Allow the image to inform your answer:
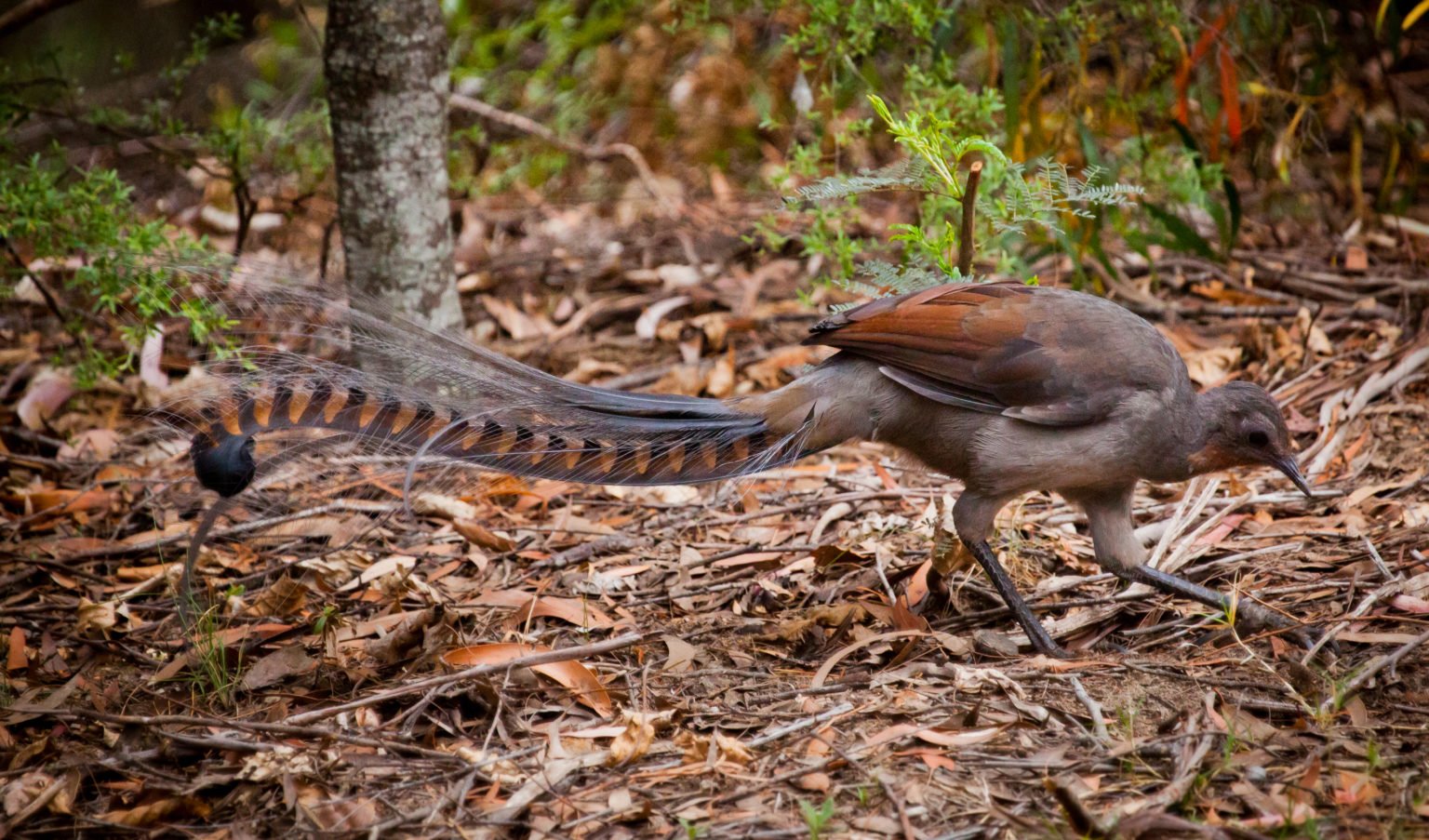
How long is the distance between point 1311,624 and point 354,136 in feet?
11.4

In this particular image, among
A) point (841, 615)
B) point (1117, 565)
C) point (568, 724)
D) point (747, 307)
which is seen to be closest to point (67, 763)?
point (568, 724)

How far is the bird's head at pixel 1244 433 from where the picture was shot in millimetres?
3521

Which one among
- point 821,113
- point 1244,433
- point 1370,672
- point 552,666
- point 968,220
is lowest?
point 552,666

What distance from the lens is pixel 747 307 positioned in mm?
5984

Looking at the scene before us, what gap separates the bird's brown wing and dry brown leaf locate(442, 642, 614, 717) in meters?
1.18

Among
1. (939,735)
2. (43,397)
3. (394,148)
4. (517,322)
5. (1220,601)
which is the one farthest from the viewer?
(517,322)

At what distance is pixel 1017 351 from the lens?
3.48m

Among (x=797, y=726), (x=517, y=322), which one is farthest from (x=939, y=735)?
(x=517, y=322)

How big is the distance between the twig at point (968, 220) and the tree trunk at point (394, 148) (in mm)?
1983

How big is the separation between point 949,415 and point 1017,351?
0.85ft

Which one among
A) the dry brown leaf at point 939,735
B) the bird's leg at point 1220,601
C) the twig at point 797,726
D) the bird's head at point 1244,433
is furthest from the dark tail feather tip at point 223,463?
the bird's head at point 1244,433

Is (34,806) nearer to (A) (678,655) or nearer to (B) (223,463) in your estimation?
(B) (223,463)

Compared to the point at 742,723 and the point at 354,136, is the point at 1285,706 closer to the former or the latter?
the point at 742,723

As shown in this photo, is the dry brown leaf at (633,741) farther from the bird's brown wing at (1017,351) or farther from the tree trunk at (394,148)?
the tree trunk at (394,148)
